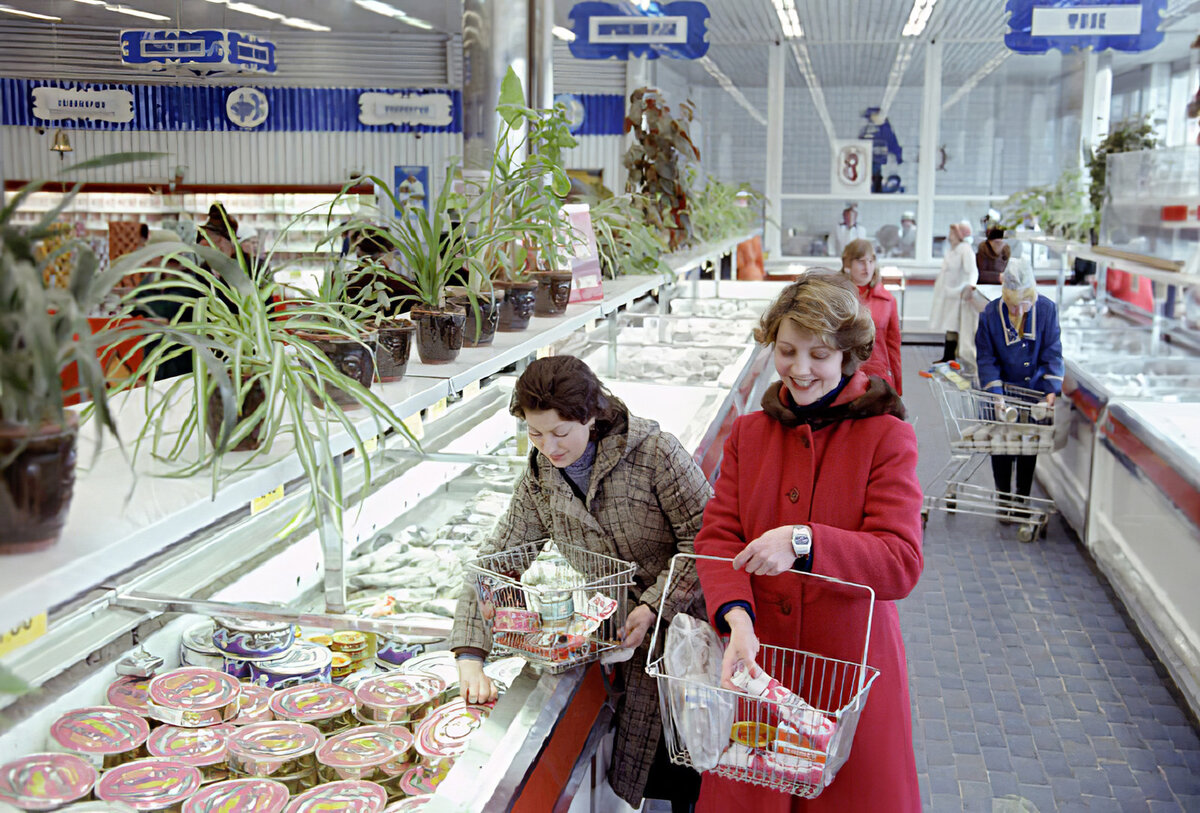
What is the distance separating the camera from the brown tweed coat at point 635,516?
2.52m

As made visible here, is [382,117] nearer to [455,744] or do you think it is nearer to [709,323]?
[709,323]

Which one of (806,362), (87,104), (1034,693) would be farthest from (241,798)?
(87,104)

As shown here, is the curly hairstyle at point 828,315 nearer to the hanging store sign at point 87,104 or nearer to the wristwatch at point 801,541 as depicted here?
the wristwatch at point 801,541

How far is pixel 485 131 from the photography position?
16.5 feet

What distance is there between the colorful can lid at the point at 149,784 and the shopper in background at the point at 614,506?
0.58 m

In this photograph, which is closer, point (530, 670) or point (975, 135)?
point (530, 670)

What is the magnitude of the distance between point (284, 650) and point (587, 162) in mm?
15683

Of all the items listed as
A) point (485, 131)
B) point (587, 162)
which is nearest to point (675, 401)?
point (485, 131)

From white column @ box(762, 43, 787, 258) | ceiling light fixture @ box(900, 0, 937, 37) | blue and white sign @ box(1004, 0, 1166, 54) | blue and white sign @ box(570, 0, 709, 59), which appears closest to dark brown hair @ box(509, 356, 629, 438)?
blue and white sign @ box(1004, 0, 1166, 54)

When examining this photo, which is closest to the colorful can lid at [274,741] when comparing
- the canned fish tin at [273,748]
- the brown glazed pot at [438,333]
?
the canned fish tin at [273,748]

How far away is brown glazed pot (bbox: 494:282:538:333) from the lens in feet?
10.3

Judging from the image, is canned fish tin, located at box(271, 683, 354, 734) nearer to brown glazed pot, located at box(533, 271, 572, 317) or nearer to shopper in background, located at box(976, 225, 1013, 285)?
brown glazed pot, located at box(533, 271, 572, 317)

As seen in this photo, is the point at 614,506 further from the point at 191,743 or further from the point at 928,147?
the point at 928,147

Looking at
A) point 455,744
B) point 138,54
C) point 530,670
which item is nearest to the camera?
point 455,744
